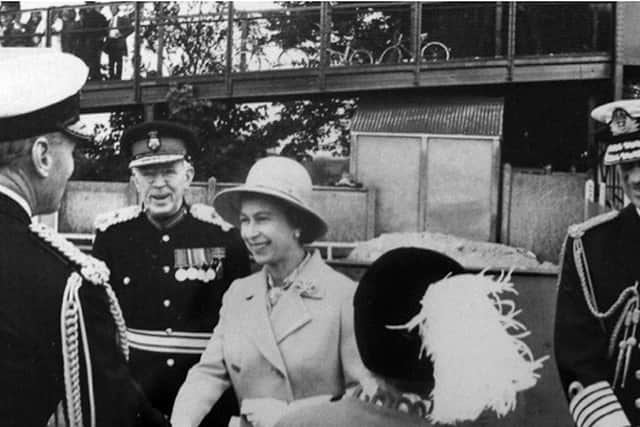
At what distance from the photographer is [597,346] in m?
1.71

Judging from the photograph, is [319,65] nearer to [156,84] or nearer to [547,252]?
[156,84]

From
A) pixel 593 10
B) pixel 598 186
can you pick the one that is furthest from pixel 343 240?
pixel 593 10

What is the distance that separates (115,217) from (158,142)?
0.26m

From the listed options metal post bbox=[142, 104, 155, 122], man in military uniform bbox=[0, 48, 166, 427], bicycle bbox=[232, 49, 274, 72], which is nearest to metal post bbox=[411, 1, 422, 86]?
bicycle bbox=[232, 49, 274, 72]

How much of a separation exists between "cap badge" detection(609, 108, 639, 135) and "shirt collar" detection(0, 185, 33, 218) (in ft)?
4.09

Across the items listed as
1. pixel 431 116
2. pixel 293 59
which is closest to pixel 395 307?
pixel 431 116

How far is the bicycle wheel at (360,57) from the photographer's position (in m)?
2.15

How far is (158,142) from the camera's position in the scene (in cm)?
226

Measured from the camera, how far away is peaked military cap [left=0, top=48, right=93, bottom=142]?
1.33 m

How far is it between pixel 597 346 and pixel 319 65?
1.04 meters

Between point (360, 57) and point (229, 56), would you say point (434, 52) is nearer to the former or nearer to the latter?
point (360, 57)

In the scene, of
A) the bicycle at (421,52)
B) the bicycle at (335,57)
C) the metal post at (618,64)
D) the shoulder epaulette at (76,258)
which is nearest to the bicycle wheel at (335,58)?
the bicycle at (335,57)

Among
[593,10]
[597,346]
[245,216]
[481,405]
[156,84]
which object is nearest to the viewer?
[481,405]

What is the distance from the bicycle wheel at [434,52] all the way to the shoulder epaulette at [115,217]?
3.12 feet
